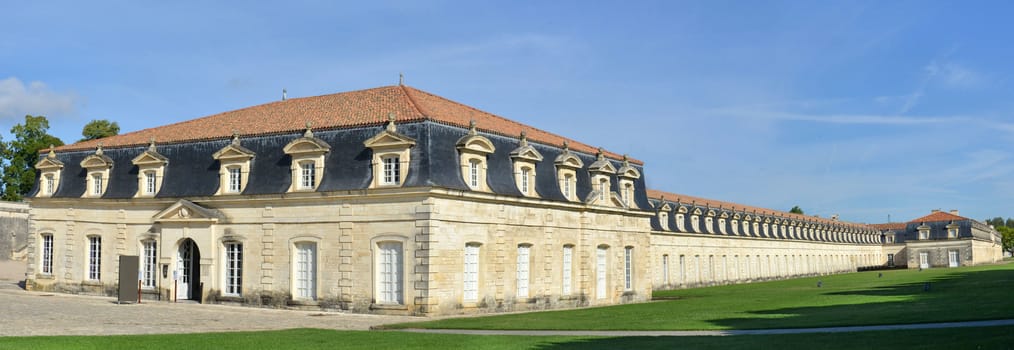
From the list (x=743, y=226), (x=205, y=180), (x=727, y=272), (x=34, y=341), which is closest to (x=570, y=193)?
(x=205, y=180)

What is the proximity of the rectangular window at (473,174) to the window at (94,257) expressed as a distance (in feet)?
57.0

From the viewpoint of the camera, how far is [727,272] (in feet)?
237

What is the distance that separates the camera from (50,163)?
131 ft

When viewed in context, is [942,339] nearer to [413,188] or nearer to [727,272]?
[413,188]

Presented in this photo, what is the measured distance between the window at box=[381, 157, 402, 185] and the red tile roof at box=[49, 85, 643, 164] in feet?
4.73

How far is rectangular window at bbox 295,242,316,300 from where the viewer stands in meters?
32.2

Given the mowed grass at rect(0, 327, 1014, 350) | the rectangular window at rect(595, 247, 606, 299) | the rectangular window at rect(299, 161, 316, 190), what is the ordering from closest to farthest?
the mowed grass at rect(0, 327, 1014, 350) → the rectangular window at rect(299, 161, 316, 190) → the rectangular window at rect(595, 247, 606, 299)

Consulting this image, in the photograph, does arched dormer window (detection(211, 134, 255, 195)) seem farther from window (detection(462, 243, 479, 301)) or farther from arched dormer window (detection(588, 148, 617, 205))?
arched dormer window (detection(588, 148, 617, 205))

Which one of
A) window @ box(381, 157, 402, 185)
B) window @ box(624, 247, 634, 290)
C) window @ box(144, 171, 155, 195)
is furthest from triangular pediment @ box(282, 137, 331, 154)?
window @ box(624, 247, 634, 290)

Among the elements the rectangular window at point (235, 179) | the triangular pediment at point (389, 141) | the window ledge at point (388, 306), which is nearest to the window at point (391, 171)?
the triangular pediment at point (389, 141)

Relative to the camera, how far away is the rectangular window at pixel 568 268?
36.5 metres

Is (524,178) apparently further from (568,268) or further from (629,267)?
(629,267)

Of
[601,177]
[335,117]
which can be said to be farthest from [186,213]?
[601,177]

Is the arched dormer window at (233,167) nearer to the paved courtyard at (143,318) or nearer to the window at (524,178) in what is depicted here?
the paved courtyard at (143,318)
